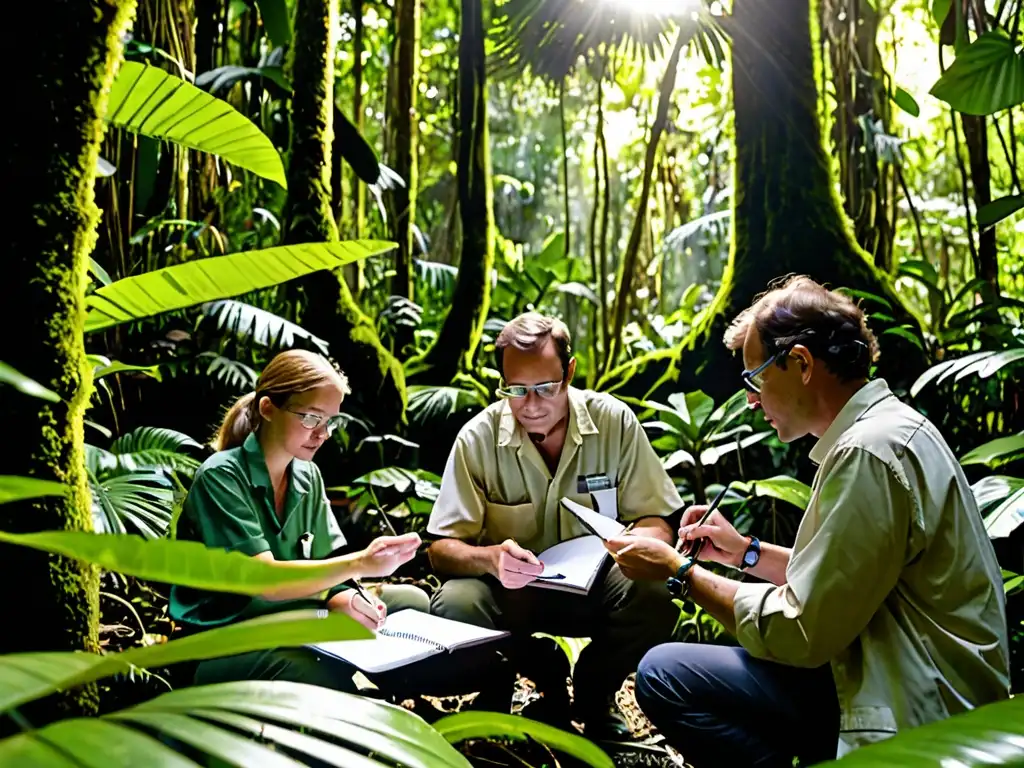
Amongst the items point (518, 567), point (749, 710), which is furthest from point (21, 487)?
point (518, 567)

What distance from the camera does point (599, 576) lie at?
2.56m

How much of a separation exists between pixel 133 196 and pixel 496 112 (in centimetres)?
1003

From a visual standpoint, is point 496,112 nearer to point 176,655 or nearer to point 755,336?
point 755,336

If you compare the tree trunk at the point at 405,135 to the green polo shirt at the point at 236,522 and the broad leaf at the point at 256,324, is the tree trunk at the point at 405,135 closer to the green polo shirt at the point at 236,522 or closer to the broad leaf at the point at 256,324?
the broad leaf at the point at 256,324

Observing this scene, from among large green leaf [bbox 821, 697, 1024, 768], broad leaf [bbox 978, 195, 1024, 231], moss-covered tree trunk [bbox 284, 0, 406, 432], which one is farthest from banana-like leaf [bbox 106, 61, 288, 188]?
moss-covered tree trunk [bbox 284, 0, 406, 432]

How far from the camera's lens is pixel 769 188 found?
462cm

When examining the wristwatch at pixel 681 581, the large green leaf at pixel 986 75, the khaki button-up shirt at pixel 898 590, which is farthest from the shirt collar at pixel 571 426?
the large green leaf at pixel 986 75

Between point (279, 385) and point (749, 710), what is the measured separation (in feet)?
4.41

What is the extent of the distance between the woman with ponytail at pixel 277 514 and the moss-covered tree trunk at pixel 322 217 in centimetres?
241

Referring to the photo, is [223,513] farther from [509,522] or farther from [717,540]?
[717,540]

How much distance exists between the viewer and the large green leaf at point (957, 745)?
1.32ft

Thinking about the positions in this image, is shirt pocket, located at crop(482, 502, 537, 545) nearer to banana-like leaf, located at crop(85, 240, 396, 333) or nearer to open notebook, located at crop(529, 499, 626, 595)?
open notebook, located at crop(529, 499, 626, 595)

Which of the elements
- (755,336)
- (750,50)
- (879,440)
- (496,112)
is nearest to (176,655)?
(879,440)

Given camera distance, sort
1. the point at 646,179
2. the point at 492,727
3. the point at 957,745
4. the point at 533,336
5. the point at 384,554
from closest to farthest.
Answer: the point at 957,745 < the point at 492,727 < the point at 384,554 < the point at 533,336 < the point at 646,179
